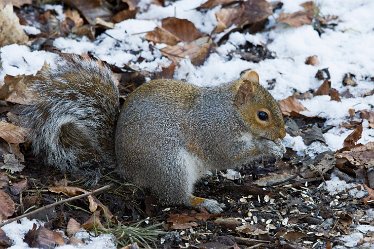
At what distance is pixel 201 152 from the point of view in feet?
10.4

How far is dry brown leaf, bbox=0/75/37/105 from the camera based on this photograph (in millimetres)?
3476

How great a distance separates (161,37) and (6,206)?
178 centimetres

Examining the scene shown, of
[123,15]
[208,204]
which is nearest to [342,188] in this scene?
[208,204]

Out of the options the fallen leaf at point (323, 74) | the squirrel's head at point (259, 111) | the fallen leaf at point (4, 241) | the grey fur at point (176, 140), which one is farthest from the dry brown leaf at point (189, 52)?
the fallen leaf at point (4, 241)

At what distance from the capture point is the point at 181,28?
4.33m

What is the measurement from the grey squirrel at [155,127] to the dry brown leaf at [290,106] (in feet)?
1.88

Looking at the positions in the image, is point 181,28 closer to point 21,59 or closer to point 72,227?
point 21,59

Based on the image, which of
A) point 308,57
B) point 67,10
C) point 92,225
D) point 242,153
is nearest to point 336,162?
point 242,153

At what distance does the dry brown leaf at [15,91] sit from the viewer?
3.48m

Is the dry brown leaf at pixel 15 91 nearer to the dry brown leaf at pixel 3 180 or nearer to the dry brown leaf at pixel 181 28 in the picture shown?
the dry brown leaf at pixel 3 180

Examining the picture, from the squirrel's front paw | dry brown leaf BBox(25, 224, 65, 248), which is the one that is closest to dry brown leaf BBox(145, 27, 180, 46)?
the squirrel's front paw

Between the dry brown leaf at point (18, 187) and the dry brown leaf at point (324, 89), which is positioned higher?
the dry brown leaf at point (324, 89)

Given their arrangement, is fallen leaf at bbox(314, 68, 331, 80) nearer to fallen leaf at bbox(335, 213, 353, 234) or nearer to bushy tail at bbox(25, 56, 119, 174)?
fallen leaf at bbox(335, 213, 353, 234)

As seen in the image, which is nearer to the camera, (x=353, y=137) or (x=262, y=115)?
(x=262, y=115)
